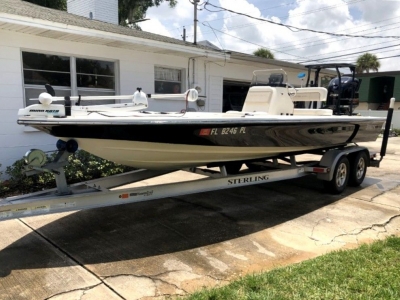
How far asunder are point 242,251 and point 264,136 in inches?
70.4

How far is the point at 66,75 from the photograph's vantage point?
779cm

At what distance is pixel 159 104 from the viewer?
9.53 meters

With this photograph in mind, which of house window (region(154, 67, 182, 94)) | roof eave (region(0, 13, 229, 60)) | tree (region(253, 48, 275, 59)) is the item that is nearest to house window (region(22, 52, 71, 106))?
roof eave (region(0, 13, 229, 60))

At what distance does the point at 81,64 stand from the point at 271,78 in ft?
14.3

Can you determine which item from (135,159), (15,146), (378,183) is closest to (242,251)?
(135,159)

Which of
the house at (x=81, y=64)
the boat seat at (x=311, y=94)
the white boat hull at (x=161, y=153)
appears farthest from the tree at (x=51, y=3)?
the white boat hull at (x=161, y=153)

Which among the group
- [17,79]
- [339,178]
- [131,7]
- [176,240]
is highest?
[131,7]

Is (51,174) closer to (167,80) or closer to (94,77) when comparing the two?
(94,77)

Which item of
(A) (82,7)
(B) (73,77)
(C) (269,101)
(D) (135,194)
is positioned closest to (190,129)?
(D) (135,194)

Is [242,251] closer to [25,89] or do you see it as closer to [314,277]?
[314,277]

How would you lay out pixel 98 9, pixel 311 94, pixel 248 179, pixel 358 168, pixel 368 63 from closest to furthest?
pixel 248 179, pixel 358 168, pixel 311 94, pixel 98 9, pixel 368 63

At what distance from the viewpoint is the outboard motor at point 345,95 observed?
7.27m

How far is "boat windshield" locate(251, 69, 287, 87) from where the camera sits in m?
6.40

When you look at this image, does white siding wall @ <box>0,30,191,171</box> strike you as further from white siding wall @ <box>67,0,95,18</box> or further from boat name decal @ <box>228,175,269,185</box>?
white siding wall @ <box>67,0,95,18</box>
